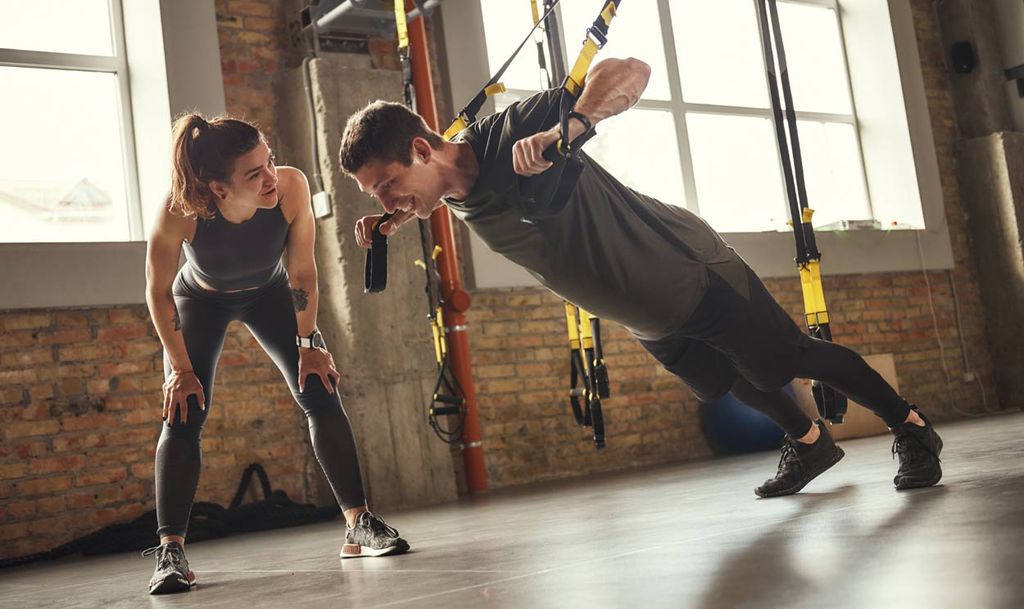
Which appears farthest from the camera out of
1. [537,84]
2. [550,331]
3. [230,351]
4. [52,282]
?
[537,84]

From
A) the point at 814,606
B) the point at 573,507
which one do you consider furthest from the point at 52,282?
the point at 814,606

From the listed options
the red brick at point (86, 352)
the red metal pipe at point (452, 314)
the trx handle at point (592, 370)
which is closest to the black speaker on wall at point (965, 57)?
the red metal pipe at point (452, 314)

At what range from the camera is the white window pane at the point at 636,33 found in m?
7.80

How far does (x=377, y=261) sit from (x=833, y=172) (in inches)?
274

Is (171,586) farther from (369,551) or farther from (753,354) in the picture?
(753,354)

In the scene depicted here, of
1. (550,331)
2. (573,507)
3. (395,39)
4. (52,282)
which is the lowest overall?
(573,507)

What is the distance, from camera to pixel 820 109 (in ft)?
29.8

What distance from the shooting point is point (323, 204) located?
5.84 m

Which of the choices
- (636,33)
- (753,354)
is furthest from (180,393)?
(636,33)

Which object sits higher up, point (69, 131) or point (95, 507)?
point (69, 131)

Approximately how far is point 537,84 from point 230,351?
2.86m

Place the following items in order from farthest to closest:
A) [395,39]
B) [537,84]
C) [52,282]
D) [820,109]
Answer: [820,109] → [537,84] → [395,39] → [52,282]

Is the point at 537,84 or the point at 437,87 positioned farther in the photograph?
the point at 537,84

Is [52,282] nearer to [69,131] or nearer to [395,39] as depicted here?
[69,131]
